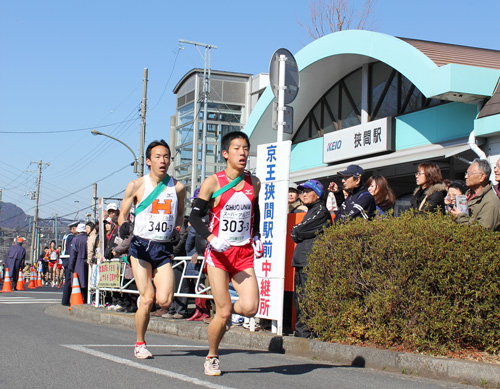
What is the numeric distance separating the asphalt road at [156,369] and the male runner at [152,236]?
2.00 feet

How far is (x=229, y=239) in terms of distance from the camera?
5.84m

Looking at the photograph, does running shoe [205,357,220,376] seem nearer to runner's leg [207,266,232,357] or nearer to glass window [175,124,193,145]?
runner's leg [207,266,232,357]

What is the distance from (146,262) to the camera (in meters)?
6.72

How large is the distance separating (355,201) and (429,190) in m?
0.98

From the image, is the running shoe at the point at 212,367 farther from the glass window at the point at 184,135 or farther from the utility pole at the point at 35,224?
the utility pole at the point at 35,224

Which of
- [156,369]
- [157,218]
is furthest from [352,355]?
[157,218]

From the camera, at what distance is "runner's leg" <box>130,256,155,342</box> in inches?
261

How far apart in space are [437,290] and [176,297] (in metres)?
6.02

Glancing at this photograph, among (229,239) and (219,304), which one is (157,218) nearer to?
(229,239)

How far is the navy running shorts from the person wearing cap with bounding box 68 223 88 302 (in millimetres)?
8715

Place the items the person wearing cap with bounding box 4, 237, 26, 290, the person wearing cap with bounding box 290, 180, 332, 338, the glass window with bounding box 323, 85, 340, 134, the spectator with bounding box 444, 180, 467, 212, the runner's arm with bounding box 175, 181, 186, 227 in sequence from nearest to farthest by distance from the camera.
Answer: the runner's arm with bounding box 175, 181, 186, 227 < the spectator with bounding box 444, 180, 467, 212 < the person wearing cap with bounding box 290, 180, 332, 338 < the glass window with bounding box 323, 85, 340, 134 < the person wearing cap with bounding box 4, 237, 26, 290

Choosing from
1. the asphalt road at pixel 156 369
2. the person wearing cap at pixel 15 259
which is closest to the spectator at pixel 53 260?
the person wearing cap at pixel 15 259

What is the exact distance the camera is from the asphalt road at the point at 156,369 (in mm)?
5238

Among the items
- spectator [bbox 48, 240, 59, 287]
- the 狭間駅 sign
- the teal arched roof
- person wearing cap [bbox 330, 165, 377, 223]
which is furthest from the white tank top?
spectator [bbox 48, 240, 59, 287]
